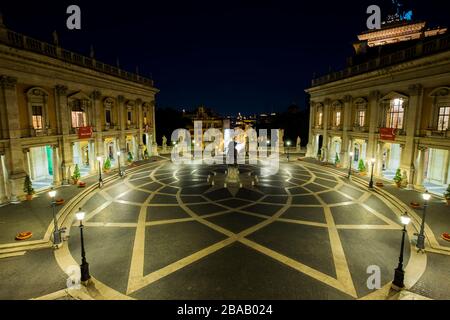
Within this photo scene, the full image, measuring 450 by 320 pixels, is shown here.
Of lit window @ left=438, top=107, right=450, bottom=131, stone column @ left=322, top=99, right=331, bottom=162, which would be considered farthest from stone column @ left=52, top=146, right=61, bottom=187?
stone column @ left=322, top=99, right=331, bottom=162

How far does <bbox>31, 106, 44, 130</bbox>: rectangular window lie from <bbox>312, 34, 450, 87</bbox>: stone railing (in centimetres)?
3127

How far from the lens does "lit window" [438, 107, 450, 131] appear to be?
1963 cm

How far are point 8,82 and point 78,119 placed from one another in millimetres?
8460

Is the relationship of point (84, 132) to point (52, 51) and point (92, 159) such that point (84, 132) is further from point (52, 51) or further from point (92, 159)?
point (52, 51)

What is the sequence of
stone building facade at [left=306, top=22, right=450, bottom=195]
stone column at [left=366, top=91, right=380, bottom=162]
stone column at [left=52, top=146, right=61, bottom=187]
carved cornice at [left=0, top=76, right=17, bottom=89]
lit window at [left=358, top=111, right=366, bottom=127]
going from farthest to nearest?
lit window at [left=358, top=111, right=366, bottom=127] < stone column at [left=366, top=91, right=380, bottom=162] < stone column at [left=52, top=146, right=61, bottom=187] < stone building facade at [left=306, top=22, right=450, bottom=195] < carved cornice at [left=0, top=76, right=17, bottom=89]

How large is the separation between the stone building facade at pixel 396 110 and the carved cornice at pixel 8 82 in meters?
29.4

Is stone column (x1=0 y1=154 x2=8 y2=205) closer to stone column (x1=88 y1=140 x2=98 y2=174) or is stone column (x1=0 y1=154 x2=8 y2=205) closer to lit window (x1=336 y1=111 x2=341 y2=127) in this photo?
stone column (x1=88 y1=140 x2=98 y2=174)

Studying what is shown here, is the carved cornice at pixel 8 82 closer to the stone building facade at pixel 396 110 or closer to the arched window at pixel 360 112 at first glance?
the stone building facade at pixel 396 110

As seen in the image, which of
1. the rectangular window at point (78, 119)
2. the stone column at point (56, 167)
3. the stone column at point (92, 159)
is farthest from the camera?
the stone column at point (92, 159)

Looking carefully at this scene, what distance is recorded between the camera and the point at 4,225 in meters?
14.2

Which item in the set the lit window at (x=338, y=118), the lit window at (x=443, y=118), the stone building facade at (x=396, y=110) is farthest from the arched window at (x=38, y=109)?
the lit window at (x=338, y=118)

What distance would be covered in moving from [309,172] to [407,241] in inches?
655

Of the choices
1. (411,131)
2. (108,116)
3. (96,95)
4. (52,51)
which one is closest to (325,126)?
Answer: (411,131)

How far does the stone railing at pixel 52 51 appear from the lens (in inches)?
703
